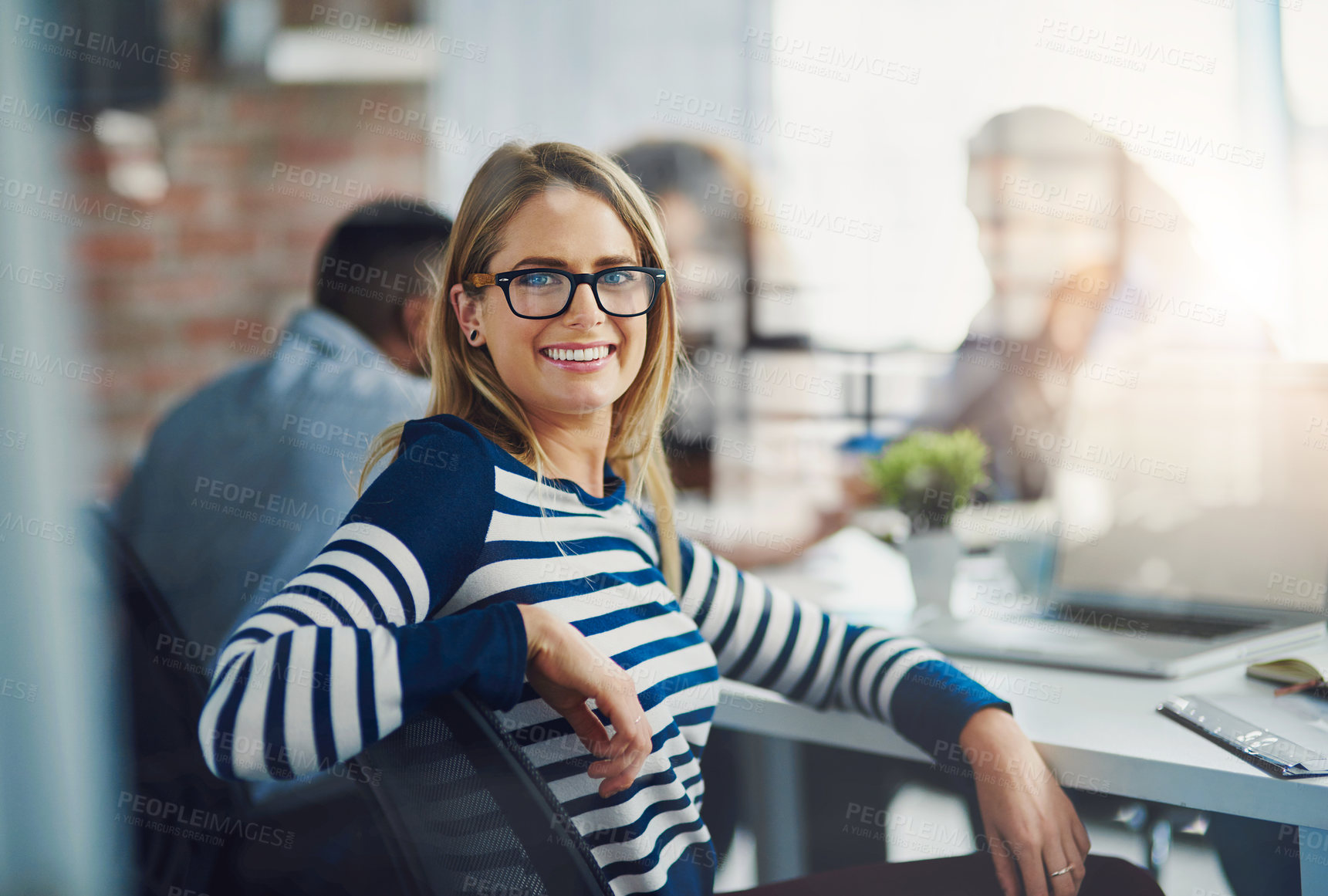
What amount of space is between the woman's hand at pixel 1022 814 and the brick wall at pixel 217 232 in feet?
6.32

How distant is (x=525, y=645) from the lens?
53 centimetres

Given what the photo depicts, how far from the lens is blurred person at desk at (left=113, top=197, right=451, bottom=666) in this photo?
4.01ft

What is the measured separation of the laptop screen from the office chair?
2.52ft

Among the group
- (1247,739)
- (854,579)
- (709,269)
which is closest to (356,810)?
(1247,739)

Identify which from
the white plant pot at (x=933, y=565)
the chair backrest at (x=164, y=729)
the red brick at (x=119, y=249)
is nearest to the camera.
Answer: the chair backrest at (x=164, y=729)

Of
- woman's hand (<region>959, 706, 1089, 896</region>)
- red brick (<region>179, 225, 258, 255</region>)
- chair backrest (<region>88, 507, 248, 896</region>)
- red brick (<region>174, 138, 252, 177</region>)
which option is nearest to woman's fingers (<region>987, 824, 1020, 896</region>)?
woman's hand (<region>959, 706, 1089, 896</region>)

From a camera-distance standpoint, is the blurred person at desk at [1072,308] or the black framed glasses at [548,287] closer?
the black framed glasses at [548,287]

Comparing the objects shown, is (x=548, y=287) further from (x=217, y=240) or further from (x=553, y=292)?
(x=217, y=240)

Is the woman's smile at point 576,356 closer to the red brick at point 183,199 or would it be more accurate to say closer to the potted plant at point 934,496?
the potted plant at point 934,496

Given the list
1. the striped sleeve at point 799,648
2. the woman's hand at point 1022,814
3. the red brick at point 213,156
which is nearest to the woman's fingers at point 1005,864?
the woman's hand at point 1022,814

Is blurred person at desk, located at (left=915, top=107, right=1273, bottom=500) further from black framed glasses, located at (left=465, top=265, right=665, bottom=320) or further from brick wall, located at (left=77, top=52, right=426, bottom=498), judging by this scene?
brick wall, located at (left=77, top=52, right=426, bottom=498)

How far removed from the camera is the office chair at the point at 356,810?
1.69ft

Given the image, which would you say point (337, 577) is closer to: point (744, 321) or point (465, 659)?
point (465, 659)

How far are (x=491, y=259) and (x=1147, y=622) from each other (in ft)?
2.64
